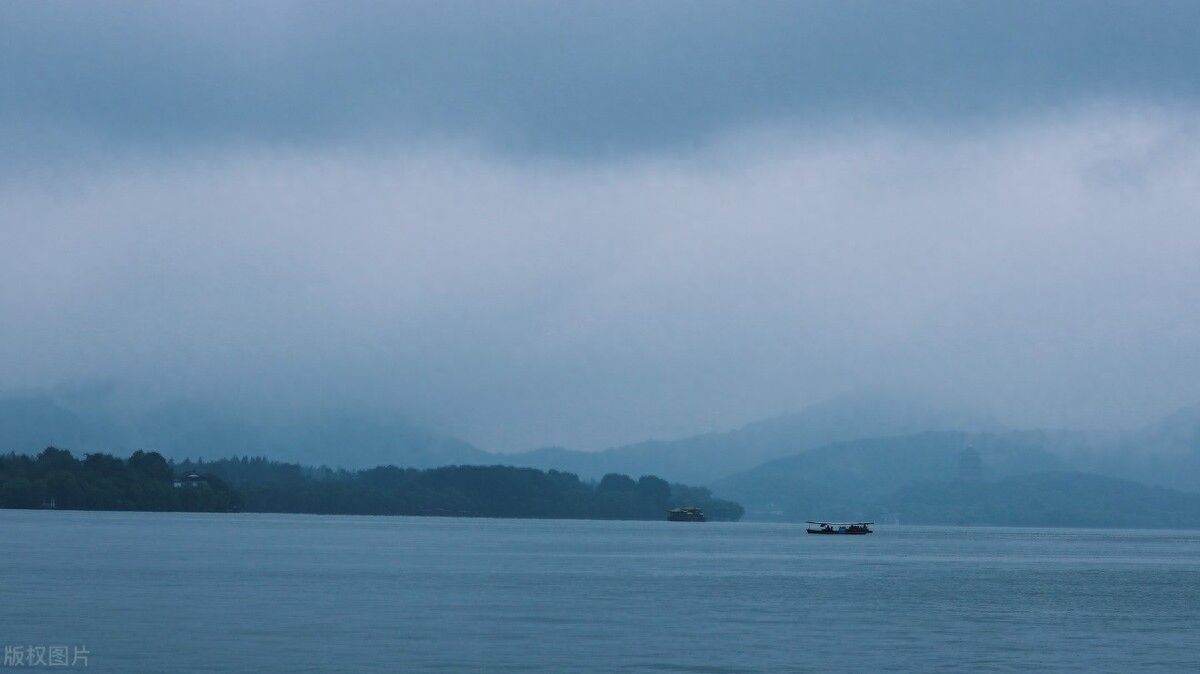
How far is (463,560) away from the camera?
160 m

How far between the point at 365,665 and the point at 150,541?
13651cm

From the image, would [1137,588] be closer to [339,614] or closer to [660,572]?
[660,572]

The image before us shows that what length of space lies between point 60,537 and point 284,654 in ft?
460

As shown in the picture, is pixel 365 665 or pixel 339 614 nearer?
pixel 365 665

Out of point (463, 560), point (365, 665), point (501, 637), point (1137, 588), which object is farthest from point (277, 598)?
point (1137, 588)

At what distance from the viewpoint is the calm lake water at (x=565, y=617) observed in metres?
67.9

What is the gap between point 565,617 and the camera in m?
88.4

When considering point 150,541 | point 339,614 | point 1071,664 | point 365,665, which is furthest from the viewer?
point 150,541

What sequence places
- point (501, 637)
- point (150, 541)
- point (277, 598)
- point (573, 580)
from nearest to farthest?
point (501, 637) < point (277, 598) < point (573, 580) < point (150, 541)

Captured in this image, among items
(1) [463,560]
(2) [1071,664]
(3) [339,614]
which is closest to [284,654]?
(3) [339,614]

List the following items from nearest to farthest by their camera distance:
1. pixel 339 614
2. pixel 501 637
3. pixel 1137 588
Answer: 1. pixel 501 637
2. pixel 339 614
3. pixel 1137 588

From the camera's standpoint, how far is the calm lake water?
223ft

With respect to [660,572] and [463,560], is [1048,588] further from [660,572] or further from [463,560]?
[463,560]

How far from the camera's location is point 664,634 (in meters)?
79.2
